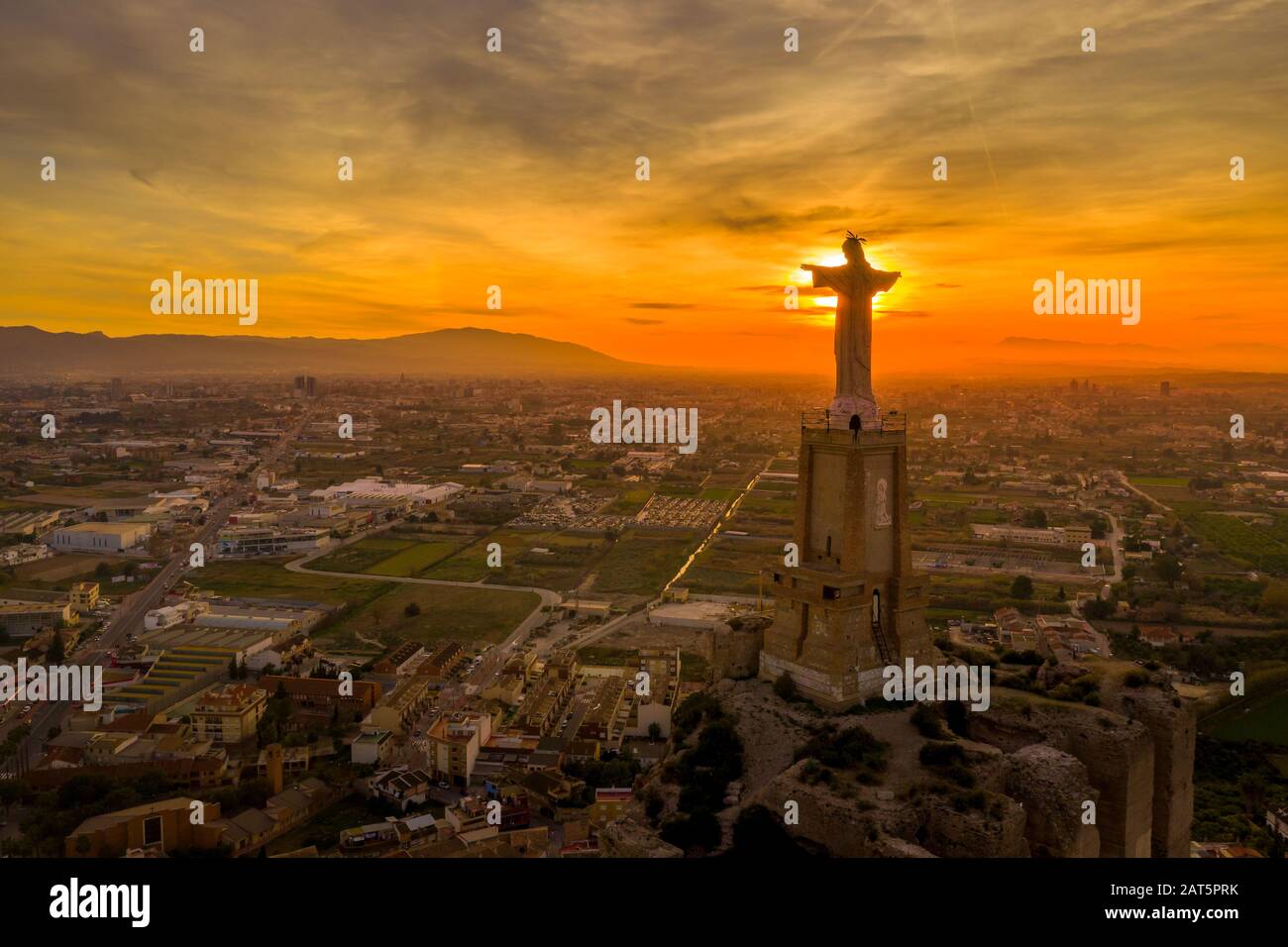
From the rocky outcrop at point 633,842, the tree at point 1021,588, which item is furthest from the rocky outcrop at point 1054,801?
the tree at point 1021,588

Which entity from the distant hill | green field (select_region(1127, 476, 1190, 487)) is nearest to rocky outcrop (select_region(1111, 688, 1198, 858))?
green field (select_region(1127, 476, 1190, 487))

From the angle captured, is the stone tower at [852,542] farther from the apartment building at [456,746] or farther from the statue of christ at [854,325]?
the apartment building at [456,746]

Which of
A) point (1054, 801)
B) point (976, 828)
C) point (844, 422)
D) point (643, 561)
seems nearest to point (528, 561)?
point (643, 561)

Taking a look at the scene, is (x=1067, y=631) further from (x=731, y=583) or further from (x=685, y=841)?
(x=685, y=841)

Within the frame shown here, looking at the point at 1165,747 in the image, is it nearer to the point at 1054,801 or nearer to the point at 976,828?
the point at 1054,801

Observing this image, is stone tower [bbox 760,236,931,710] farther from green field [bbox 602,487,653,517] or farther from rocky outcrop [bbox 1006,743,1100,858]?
green field [bbox 602,487,653,517]

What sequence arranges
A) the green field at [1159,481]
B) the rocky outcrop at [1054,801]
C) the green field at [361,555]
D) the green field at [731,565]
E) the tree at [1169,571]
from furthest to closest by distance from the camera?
1. the green field at [1159,481]
2. the green field at [361,555]
3. the green field at [731,565]
4. the tree at [1169,571]
5. the rocky outcrop at [1054,801]
